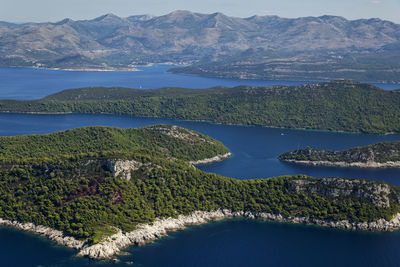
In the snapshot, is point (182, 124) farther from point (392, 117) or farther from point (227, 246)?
point (227, 246)

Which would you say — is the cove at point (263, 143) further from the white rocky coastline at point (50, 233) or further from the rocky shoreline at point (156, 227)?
the white rocky coastline at point (50, 233)

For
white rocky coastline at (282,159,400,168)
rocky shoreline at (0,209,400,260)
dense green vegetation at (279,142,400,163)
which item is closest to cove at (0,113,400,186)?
white rocky coastline at (282,159,400,168)

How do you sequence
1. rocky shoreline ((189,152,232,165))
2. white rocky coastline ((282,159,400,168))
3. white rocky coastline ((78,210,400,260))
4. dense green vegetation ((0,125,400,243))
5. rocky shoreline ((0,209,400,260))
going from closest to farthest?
white rocky coastline ((78,210,400,260)), rocky shoreline ((0,209,400,260)), dense green vegetation ((0,125,400,243)), rocky shoreline ((189,152,232,165)), white rocky coastline ((282,159,400,168))

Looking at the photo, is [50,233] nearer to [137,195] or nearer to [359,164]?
[137,195]

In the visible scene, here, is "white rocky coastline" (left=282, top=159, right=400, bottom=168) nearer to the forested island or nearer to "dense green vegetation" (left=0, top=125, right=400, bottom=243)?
the forested island

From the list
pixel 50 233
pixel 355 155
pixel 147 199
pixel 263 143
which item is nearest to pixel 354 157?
pixel 355 155
